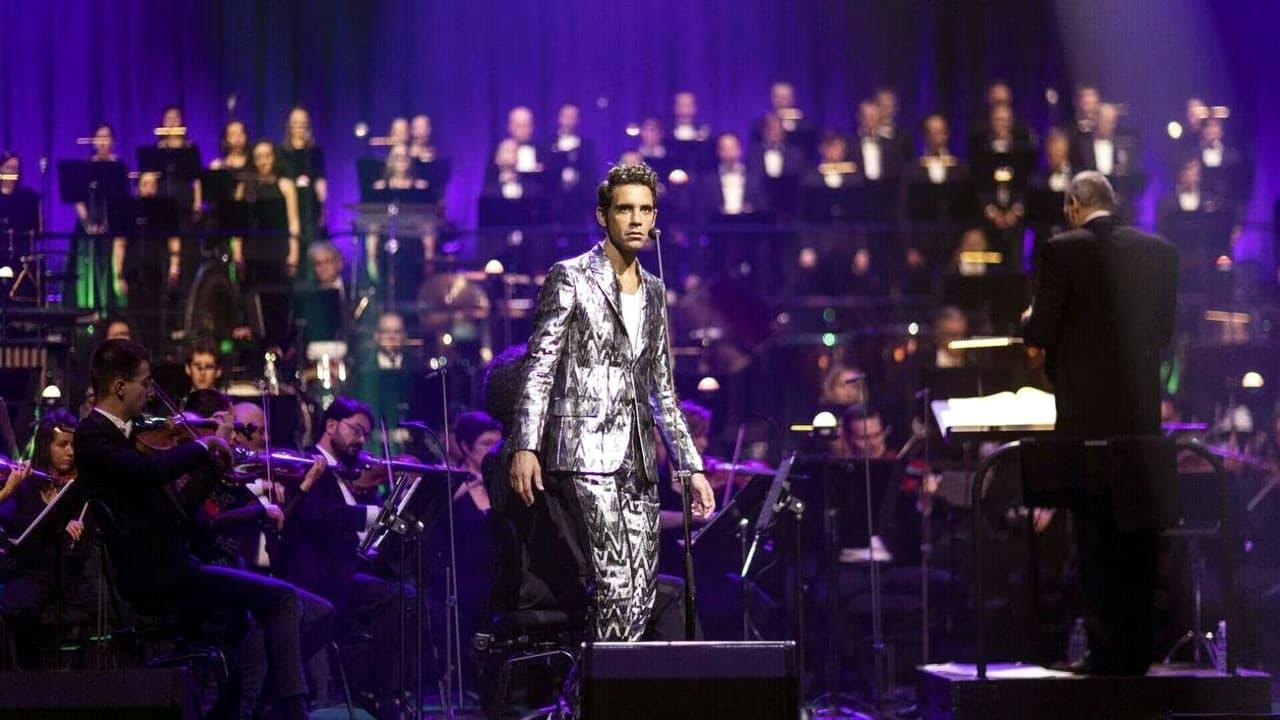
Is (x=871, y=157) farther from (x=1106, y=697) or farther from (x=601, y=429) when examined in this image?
(x=601, y=429)

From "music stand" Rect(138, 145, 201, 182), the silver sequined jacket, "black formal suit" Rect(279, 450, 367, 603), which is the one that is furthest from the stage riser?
"music stand" Rect(138, 145, 201, 182)

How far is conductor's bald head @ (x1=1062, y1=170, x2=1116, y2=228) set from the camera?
543 centimetres

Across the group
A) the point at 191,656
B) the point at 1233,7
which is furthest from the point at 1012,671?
the point at 1233,7

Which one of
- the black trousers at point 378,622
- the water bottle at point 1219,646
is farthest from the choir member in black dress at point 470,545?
the water bottle at point 1219,646

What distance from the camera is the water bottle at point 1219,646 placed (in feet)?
19.7

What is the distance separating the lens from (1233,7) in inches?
496

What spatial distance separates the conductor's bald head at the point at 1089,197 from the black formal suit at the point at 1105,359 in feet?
0.19

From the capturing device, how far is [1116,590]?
516 cm

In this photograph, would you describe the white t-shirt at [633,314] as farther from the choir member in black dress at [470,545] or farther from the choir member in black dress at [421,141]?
the choir member in black dress at [421,141]

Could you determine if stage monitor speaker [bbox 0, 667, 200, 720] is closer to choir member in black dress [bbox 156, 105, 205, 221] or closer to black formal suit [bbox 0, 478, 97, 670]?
black formal suit [bbox 0, 478, 97, 670]

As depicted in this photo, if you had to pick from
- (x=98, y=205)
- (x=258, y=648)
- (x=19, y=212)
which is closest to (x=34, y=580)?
(x=258, y=648)

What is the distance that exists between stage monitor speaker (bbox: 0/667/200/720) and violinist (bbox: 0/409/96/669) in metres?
2.91

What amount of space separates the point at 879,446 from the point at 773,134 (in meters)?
3.72

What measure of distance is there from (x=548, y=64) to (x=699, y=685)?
1038 centimetres
